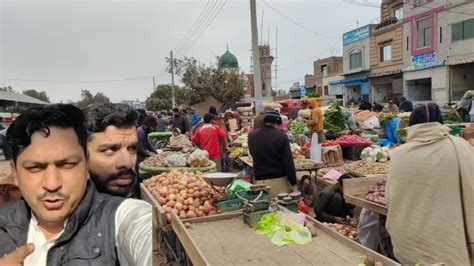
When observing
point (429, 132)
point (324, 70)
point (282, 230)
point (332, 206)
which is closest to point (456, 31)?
point (332, 206)

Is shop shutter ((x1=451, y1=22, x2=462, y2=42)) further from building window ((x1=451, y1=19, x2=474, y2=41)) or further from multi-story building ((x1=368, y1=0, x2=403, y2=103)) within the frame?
multi-story building ((x1=368, y1=0, x2=403, y2=103))

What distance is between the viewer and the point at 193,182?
171 inches

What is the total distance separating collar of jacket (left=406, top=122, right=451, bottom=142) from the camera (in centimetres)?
288

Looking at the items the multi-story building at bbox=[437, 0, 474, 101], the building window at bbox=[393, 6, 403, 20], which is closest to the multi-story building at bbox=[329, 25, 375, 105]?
the building window at bbox=[393, 6, 403, 20]

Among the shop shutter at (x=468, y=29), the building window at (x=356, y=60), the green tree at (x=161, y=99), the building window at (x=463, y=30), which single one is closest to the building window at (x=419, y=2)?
the building window at (x=463, y=30)

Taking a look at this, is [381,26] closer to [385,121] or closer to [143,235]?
[385,121]

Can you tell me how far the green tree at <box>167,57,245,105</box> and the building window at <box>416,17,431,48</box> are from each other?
12000mm

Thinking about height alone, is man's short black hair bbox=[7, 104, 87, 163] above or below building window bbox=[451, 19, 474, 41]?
below

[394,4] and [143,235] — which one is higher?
[394,4]

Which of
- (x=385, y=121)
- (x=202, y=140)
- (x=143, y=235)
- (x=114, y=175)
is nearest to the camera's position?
(x=143, y=235)

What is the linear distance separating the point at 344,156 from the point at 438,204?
635 centimetres

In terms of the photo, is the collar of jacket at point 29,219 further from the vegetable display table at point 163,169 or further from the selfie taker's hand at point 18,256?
the vegetable display table at point 163,169

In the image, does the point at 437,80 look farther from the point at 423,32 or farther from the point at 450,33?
the point at 423,32

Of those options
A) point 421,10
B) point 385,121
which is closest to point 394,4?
point 421,10
